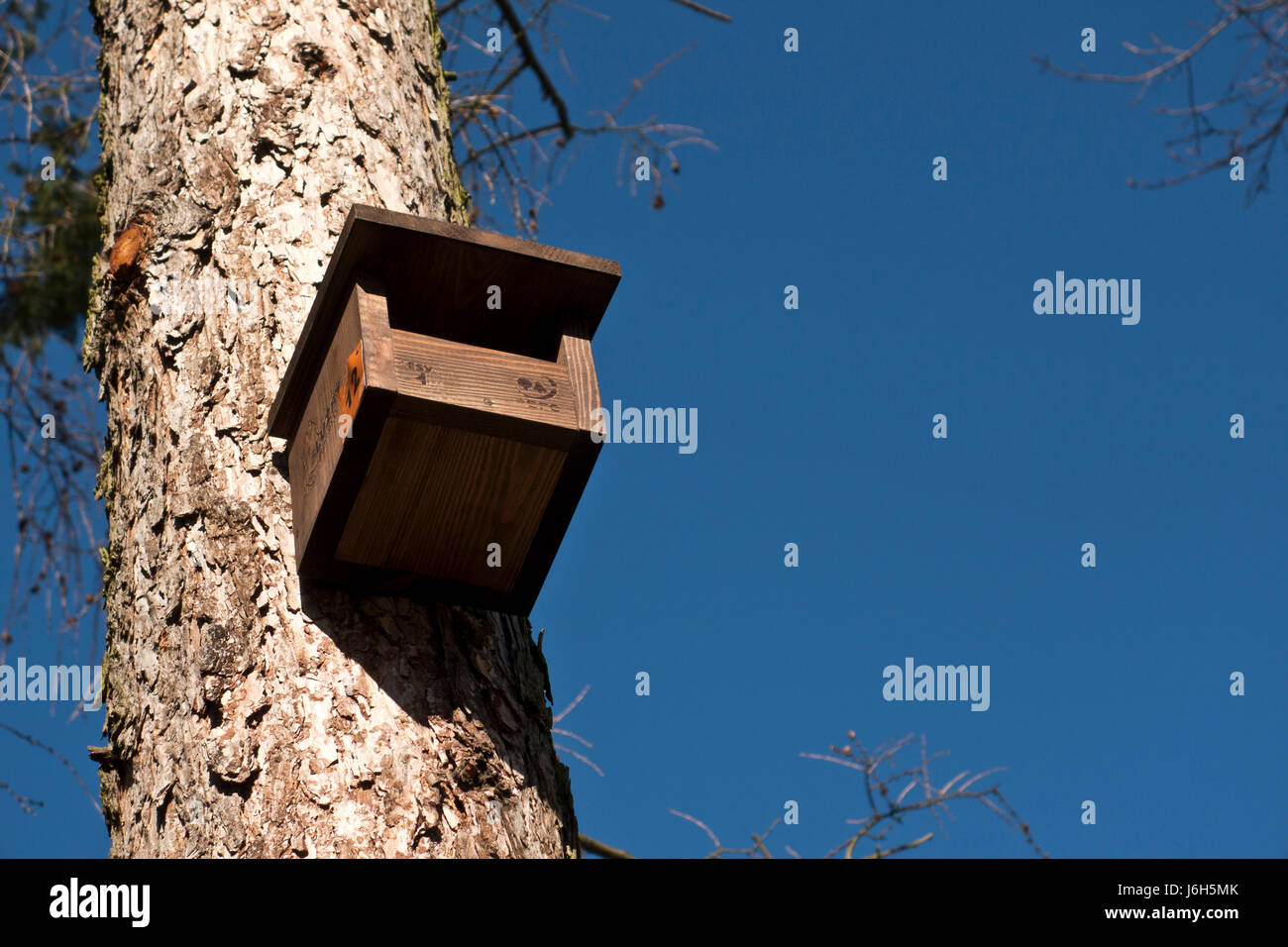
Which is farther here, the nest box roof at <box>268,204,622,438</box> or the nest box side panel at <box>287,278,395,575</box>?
the nest box roof at <box>268,204,622,438</box>

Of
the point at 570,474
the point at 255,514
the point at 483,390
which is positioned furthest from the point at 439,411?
the point at 255,514

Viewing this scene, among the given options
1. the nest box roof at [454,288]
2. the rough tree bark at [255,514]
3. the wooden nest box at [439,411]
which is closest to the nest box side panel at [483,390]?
the wooden nest box at [439,411]

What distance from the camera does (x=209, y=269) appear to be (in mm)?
1987

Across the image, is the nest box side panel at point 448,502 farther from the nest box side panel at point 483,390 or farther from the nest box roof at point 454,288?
the nest box roof at point 454,288

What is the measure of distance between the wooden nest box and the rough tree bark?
0.23ft

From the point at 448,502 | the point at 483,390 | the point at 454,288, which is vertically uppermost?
the point at 454,288

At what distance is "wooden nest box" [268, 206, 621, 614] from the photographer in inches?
63.5

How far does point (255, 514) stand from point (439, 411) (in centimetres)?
36

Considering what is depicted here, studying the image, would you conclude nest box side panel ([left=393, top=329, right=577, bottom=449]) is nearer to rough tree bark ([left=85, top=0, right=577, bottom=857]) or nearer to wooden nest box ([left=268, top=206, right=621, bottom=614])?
wooden nest box ([left=268, top=206, right=621, bottom=614])

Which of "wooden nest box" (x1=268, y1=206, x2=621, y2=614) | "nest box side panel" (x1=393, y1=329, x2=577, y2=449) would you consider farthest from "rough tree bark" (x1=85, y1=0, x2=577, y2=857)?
"nest box side panel" (x1=393, y1=329, x2=577, y2=449)

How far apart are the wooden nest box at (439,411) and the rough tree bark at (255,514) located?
0.23 feet

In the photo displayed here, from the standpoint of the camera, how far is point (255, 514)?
1776 millimetres

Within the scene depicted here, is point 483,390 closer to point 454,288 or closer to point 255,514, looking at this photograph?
point 454,288
